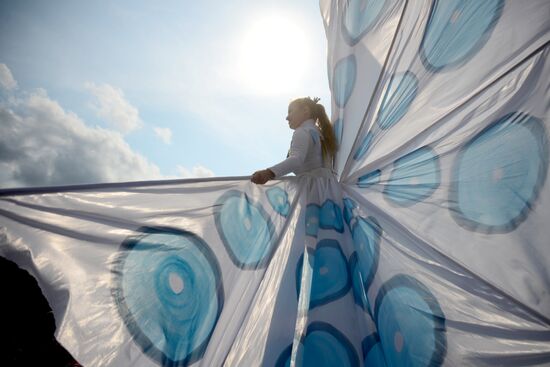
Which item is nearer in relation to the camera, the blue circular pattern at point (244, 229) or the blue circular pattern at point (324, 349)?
the blue circular pattern at point (324, 349)

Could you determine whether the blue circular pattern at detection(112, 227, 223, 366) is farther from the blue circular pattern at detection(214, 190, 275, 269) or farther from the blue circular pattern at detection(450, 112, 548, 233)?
the blue circular pattern at detection(450, 112, 548, 233)

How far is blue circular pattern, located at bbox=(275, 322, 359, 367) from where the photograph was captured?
819mm

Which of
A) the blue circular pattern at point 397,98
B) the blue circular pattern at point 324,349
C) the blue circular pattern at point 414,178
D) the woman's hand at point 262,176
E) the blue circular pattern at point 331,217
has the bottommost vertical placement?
the blue circular pattern at point 324,349

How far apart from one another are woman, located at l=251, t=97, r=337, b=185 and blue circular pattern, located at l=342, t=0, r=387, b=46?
16.1 inches

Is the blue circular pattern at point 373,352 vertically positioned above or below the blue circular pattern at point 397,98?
below

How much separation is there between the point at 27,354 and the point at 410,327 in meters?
5.29

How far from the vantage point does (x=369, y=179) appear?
1133mm

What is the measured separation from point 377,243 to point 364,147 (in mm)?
412

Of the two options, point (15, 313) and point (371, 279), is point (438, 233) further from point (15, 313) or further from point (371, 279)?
point (15, 313)

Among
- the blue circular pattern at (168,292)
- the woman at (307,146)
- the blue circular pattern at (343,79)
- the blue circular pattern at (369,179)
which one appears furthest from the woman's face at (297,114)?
the blue circular pattern at (168,292)

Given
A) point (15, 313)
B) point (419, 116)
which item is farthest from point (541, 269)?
point (15, 313)

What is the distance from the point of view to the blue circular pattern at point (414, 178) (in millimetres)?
909

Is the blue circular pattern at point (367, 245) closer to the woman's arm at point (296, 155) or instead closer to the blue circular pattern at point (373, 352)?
the blue circular pattern at point (373, 352)

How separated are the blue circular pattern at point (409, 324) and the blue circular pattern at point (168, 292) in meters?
0.54
